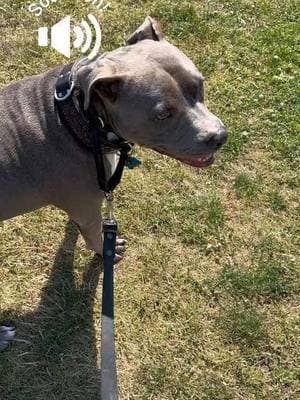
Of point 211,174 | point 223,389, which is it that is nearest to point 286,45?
point 211,174

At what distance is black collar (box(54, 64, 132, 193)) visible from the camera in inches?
130

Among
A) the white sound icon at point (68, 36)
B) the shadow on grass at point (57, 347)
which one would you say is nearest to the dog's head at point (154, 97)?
the shadow on grass at point (57, 347)

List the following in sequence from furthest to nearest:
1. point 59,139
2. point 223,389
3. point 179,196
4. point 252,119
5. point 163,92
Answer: point 252,119 < point 179,196 < point 223,389 < point 59,139 < point 163,92

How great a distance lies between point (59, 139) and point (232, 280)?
170cm

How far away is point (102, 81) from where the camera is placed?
10.0 feet

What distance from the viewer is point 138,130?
322cm

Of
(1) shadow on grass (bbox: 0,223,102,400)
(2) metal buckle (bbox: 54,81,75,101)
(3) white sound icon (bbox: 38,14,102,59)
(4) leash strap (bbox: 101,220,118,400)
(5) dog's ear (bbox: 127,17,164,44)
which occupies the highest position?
(5) dog's ear (bbox: 127,17,164,44)

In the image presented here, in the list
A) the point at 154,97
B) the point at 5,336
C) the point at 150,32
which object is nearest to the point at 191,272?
the point at 5,336

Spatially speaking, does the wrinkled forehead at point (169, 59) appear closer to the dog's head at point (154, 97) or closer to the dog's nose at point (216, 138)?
the dog's head at point (154, 97)

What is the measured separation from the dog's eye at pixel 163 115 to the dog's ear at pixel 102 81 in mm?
236

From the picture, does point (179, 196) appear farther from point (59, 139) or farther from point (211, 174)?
point (59, 139)

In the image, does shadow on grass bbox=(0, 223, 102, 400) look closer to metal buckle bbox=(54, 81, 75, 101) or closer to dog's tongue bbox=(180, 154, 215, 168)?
dog's tongue bbox=(180, 154, 215, 168)

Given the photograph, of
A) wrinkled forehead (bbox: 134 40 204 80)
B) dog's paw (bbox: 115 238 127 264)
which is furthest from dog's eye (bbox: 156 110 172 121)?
dog's paw (bbox: 115 238 127 264)

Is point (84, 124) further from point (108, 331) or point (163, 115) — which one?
point (108, 331)
